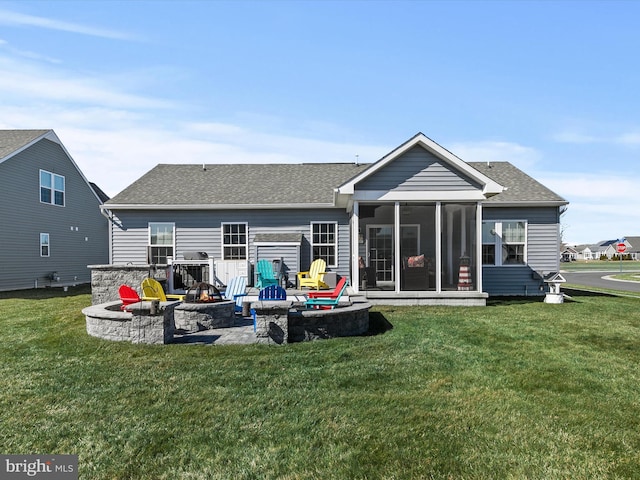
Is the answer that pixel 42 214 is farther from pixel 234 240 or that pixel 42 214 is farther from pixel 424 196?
pixel 424 196

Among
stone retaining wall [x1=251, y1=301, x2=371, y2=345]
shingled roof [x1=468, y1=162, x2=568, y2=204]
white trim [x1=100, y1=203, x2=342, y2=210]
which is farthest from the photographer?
white trim [x1=100, y1=203, x2=342, y2=210]

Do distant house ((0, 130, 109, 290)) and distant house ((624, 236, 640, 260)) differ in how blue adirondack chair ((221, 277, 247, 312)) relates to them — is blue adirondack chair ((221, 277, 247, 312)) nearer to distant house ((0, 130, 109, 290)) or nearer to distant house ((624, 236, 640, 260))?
distant house ((0, 130, 109, 290))

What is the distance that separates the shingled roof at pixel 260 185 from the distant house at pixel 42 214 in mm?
6644

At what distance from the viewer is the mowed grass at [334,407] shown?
11.2 ft

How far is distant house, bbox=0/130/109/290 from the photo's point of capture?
17.8 metres

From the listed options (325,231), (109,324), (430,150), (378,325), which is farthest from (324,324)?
(325,231)

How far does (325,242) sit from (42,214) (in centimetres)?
1463

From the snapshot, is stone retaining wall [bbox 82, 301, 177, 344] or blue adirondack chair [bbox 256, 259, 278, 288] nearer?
stone retaining wall [bbox 82, 301, 177, 344]

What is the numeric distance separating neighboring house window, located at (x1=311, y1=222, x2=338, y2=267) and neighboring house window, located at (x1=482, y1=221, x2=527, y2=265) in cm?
542

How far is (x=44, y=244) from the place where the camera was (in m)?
20.0

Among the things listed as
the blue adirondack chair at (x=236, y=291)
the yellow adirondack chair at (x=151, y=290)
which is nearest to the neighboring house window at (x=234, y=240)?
the blue adirondack chair at (x=236, y=291)

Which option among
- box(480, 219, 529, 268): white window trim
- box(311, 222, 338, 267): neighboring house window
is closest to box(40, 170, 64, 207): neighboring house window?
box(311, 222, 338, 267): neighboring house window

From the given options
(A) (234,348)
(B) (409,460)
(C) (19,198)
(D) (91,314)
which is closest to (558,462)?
(B) (409,460)

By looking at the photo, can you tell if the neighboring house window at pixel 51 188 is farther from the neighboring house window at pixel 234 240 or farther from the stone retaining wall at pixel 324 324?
the stone retaining wall at pixel 324 324
